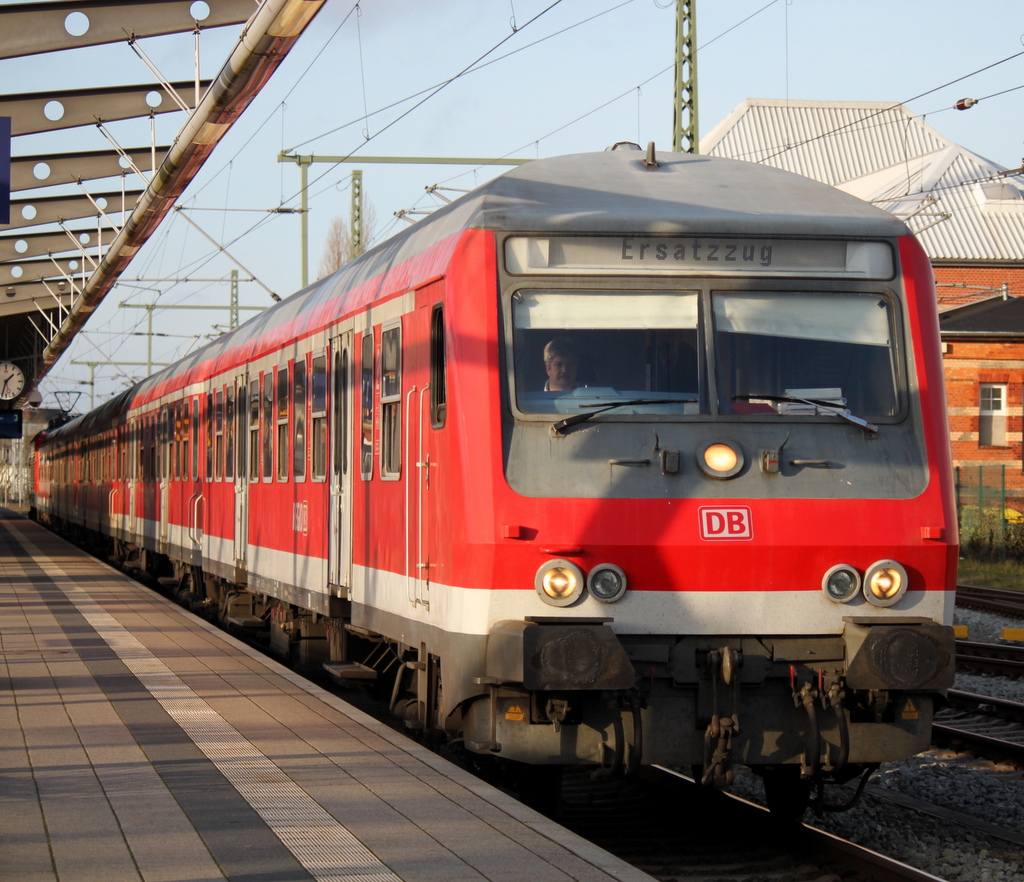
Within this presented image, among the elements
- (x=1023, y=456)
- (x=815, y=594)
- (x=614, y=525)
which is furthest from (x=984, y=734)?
(x=1023, y=456)

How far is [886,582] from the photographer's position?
22.3ft

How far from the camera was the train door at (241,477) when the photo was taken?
46.6 ft

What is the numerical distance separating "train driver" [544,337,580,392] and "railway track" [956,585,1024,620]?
13103 mm

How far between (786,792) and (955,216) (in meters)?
47.1

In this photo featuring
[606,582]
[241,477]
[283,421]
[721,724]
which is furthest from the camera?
[241,477]

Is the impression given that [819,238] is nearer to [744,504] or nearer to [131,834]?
[744,504]

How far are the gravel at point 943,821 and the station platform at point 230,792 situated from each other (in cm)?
241

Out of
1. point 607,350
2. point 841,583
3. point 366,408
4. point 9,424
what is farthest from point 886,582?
point 9,424

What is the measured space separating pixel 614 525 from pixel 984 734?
5.61m

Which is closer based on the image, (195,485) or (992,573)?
(195,485)

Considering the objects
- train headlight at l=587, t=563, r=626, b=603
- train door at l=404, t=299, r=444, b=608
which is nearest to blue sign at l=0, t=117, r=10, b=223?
train door at l=404, t=299, r=444, b=608

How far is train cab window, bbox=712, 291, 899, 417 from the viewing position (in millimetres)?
6996

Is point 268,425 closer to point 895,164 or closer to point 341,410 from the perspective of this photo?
point 341,410

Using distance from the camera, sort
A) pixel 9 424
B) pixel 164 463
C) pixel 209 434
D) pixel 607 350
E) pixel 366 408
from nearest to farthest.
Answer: pixel 607 350 → pixel 366 408 → pixel 209 434 → pixel 164 463 → pixel 9 424
